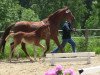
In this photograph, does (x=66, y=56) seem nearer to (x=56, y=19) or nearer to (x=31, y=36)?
(x=31, y=36)

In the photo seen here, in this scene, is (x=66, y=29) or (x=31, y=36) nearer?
(x=31, y=36)

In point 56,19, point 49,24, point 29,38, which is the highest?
point 56,19

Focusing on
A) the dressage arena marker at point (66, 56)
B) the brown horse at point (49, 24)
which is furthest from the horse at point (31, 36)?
the dressage arena marker at point (66, 56)

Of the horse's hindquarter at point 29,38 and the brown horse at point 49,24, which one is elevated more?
the brown horse at point 49,24

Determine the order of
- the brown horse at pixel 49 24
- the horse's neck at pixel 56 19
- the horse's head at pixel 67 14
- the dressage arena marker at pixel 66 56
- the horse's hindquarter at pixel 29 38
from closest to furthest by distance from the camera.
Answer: the dressage arena marker at pixel 66 56 < the horse's hindquarter at pixel 29 38 < the brown horse at pixel 49 24 < the horse's neck at pixel 56 19 < the horse's head at pixel 67 14

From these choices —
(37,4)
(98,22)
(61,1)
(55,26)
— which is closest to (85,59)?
(55,26)

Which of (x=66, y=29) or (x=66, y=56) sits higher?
(x=66, y=29)

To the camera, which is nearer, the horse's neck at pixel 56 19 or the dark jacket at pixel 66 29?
the horse's neck at pixel 56 19

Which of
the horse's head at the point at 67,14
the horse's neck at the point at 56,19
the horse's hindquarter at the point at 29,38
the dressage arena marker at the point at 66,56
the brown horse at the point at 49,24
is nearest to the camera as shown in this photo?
the dressage arena marker at the point at 66,56

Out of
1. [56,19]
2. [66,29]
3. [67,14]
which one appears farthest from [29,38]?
[67,14]

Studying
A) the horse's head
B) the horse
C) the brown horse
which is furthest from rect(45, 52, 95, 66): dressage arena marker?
the horse's head

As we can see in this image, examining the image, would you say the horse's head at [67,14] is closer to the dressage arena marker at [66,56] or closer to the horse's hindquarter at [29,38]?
the horse's hindquarter at [29,38]

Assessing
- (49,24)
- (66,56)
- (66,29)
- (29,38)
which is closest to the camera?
(66,56)

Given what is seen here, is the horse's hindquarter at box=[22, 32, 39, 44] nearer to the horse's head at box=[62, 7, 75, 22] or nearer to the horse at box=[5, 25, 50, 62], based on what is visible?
the horse at box=[5, 25, 50, 62]
